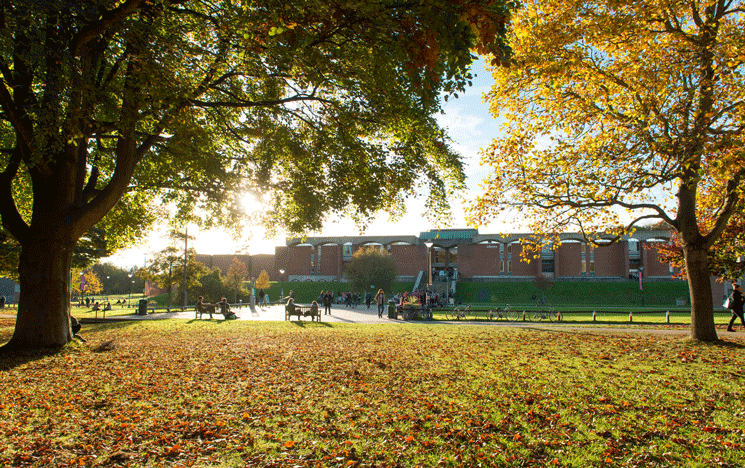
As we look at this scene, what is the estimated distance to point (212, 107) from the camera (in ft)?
37.0

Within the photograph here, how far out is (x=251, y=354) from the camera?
9.30m

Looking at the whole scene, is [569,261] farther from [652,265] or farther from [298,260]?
[298,260]

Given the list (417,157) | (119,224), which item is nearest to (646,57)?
(417,157)

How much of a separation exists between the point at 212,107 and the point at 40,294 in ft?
18.4

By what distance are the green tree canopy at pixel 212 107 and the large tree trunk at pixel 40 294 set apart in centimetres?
3

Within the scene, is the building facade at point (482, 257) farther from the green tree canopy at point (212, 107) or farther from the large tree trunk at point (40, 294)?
the large tree trunk at point (40, 294)

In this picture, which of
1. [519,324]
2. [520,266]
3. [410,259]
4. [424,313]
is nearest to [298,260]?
[410,259]

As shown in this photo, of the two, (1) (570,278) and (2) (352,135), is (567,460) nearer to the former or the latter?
(2) (352,135)

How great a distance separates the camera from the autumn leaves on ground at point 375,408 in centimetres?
381

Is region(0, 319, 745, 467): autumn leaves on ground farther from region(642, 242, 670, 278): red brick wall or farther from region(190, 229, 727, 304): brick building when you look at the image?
region(642, 242, 670, 278): red brick wall

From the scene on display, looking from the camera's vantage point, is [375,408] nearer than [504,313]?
Yes

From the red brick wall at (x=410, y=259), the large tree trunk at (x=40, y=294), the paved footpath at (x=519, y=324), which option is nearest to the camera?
the large tree trunk at (x=40, y=294)

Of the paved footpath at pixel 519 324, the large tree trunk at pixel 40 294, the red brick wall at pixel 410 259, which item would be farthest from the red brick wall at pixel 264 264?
the large tree trunk at pixel 40 294

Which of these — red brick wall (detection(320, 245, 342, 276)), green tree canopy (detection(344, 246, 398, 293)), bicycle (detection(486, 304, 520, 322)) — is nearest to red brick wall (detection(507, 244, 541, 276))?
green tree canopy (detection(344, 246, 398, 293))
